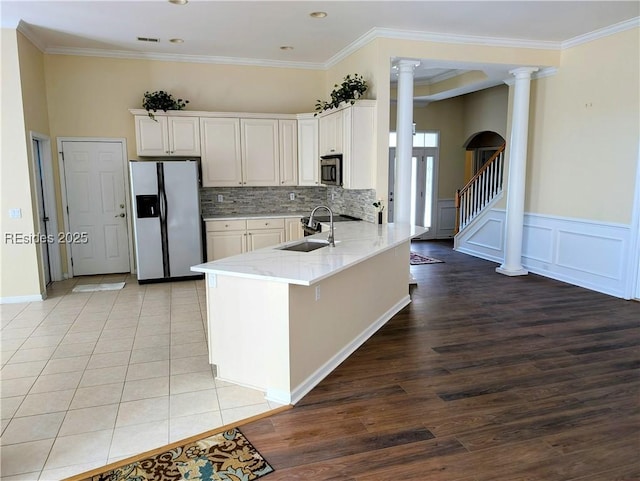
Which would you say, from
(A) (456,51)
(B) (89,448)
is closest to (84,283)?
(B) (89,448)

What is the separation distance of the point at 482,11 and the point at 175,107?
4.19 meters

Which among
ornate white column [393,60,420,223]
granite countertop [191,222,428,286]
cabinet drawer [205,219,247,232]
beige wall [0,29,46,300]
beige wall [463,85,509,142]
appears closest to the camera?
granite countertop [191,222,428,286]

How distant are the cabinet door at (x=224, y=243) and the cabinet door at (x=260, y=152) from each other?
845mm

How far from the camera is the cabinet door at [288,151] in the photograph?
22.8ft

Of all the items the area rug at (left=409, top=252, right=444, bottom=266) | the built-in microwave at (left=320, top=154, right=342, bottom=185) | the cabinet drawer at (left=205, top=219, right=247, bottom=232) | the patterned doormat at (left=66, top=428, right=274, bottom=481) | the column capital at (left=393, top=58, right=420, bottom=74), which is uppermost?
the column capital at (left=393, top=58, right=420, bottom=74)

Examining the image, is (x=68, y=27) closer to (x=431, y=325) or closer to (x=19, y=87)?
(x=19, y=87)

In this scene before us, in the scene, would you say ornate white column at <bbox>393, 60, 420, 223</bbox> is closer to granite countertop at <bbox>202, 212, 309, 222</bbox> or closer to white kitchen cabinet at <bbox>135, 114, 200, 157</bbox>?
granite countertop at <bbox>202, 212, 309, 222</bbox>

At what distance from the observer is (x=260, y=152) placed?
6.90 meters

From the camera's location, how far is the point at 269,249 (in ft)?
12.7

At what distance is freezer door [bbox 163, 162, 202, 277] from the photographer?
6.17m

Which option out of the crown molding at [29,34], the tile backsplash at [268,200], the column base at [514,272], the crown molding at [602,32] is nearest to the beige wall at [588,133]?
the crown molding at [602,32]

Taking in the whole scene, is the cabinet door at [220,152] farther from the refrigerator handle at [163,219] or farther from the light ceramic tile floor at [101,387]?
the light ceramic tile floor at [101,387]

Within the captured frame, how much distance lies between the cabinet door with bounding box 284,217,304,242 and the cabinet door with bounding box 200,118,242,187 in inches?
40.2

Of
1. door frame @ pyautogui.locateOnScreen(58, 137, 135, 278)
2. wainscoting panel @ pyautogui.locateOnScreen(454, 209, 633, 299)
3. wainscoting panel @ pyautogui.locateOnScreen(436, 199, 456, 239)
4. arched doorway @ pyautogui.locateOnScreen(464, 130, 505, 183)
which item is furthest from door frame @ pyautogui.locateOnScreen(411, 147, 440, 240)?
door frame @ pyautogui.locateOnScreen(58, 137, 135, 278)
